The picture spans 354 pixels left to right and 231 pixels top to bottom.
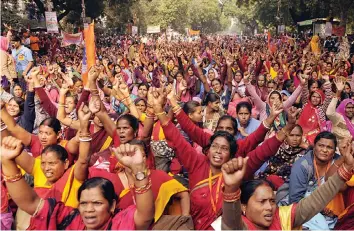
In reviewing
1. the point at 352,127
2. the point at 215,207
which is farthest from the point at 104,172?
the point at 352,127

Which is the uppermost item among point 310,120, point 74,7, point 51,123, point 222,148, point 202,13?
point 202,13

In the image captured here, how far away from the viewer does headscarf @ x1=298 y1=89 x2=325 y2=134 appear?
204 inches

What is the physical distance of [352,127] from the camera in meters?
4.91

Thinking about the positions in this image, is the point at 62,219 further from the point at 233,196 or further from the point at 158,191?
the point at 233,196

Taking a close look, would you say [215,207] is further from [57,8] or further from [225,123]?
[57,8]

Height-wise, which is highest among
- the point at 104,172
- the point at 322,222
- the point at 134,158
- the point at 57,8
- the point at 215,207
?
the point at 57,8

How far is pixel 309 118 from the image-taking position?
527 cm

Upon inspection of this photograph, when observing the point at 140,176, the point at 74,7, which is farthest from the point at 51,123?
the point at 74,7

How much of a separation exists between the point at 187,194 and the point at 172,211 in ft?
0.49

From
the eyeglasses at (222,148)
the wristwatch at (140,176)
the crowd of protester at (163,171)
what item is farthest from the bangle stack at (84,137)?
the eyeglasses at (222,148)

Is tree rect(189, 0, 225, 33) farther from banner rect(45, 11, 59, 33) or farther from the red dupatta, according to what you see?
the red dupatta

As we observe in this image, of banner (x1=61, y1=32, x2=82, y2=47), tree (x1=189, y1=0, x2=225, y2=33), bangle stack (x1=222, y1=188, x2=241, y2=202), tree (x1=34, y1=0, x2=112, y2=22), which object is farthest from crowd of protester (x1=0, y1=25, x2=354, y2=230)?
tree (x1=189, y1=0, x2=225, y2=33)

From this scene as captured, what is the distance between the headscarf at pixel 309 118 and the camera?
518 cm

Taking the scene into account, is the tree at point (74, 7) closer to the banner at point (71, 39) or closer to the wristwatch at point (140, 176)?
the banner at point (71, 39)
